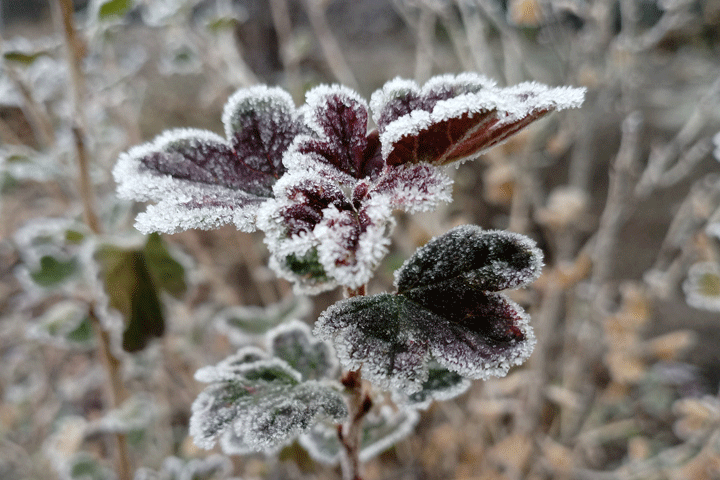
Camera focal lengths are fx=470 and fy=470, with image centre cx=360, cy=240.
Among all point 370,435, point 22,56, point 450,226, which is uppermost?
point 22,56

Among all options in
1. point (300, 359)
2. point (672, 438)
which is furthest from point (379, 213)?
point (672, 438)

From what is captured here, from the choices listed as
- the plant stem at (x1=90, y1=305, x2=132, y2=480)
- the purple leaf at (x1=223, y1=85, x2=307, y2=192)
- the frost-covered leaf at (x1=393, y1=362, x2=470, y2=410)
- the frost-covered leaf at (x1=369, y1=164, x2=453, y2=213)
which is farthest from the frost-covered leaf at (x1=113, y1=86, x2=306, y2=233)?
the plant stem at (x1=90, y1=305, x2=132, y2=480)

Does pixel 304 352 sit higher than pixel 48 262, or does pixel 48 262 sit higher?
pixel 48 262

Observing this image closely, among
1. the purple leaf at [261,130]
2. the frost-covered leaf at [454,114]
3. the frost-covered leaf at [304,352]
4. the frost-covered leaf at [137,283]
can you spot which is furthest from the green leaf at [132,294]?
the frost-covered leaf at [454,114]

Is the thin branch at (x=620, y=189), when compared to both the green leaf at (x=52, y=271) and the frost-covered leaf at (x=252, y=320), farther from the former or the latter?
the green leaf at (x=52, y=271)

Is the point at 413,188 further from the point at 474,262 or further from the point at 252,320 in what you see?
the point at 252,320

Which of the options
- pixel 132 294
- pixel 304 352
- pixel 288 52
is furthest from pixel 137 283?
pixel 288 52

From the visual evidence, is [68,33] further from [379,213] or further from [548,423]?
[548,423]

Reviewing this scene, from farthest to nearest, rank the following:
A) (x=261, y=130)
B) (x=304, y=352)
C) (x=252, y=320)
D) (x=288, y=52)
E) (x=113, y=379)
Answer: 1. (x=288, y=52)
2. (x=252, y=320)
3. (x=113, y=379)
4. (x=304, y=352)
5. (x=261, y=130)
